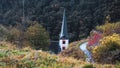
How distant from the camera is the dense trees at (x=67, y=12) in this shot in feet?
198

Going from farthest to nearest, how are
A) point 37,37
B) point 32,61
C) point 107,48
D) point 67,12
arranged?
point 67,12, point 37,37, point 107,48, point 32,61

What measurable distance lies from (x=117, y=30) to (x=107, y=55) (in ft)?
36.1

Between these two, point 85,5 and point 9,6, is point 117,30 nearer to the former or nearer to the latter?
point 85,5

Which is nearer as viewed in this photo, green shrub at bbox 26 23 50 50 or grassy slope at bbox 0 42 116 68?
grassy slope at bbox 0 42 116 68

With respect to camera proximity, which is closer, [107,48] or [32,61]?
[32,61]

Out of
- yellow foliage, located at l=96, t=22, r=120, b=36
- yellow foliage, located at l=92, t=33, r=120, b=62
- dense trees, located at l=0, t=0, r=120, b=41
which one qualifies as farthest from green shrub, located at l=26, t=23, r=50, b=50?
yellow foliage, located at l=92, t=33, r=120, b=62

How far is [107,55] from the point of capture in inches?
563

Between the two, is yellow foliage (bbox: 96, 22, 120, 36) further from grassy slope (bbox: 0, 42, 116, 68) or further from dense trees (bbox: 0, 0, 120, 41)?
dense trees (bbox: 0, 0, 120, 41)

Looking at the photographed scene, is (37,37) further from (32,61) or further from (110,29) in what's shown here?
(32,61)

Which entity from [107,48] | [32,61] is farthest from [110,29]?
[32,61]

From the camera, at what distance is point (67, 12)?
235 ft

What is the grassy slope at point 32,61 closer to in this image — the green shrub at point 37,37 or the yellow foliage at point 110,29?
the yellow foliage at point 110,29

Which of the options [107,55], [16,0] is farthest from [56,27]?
[107,55]

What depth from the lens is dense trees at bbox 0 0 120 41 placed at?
60.4 metres
